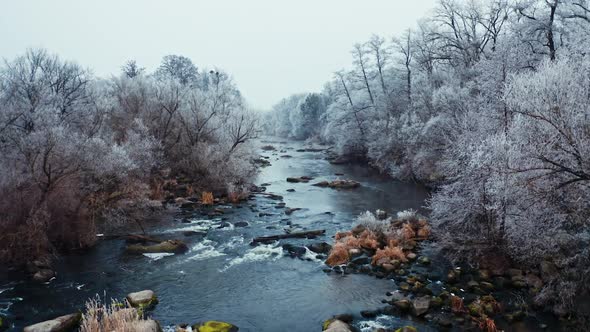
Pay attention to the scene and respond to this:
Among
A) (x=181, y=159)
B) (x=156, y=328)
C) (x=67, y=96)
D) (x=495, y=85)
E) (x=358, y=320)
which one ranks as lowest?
(x=358, y=320)

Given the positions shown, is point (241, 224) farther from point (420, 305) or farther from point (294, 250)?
point (420, 305)

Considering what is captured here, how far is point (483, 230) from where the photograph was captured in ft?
54.4

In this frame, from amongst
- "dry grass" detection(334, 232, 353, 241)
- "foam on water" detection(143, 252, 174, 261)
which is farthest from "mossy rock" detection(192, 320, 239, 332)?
"dry grass" detection(334, 232, 353, 241)

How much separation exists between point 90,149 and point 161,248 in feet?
20.4

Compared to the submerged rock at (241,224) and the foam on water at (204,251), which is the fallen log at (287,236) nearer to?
the foam on water at (204,251)

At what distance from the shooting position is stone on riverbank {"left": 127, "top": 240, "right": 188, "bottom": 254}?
19.1 m

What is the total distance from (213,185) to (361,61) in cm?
2699

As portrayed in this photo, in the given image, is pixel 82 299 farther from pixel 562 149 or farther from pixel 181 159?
pixel 181 159

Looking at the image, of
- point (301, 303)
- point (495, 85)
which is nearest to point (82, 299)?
point (301, 303)

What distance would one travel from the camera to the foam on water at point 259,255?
18391 millimetres

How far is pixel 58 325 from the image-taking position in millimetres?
11703

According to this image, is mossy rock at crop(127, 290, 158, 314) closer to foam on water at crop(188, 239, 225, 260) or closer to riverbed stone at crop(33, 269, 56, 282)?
riverbed stone at crop(33, 269, 56, 282)

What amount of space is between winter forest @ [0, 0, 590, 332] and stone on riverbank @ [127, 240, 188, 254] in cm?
9

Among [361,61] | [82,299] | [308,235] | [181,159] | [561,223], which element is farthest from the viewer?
[361,61]
